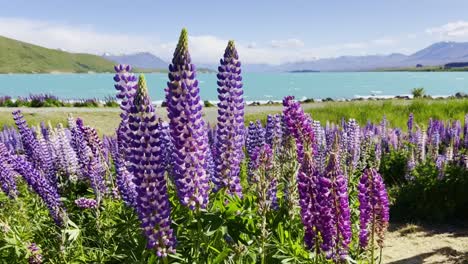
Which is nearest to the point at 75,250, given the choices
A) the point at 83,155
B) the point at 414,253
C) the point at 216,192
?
the point at 83,155

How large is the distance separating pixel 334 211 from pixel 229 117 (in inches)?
53.6

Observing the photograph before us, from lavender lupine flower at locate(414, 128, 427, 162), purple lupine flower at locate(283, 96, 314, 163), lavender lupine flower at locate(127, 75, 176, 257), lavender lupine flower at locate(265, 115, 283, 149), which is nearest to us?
lavender lupine flower at locate(127, 75, 176, 257)

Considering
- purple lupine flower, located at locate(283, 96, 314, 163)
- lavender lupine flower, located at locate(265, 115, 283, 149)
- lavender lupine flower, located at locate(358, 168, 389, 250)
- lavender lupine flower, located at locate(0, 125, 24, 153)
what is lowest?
lavender lupine flower, located at locate(0, 125, 24, 153)

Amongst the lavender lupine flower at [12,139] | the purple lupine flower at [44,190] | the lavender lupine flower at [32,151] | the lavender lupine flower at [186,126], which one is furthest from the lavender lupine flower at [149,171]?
the lavender lupine flower at [12,139]

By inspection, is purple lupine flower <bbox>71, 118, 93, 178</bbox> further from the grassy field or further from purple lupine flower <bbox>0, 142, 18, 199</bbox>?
the grassy field

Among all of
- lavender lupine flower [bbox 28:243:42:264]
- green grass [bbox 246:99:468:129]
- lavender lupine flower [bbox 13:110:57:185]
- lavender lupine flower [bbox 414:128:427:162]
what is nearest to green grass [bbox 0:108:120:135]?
green grass [bbox 246:99:468:129]

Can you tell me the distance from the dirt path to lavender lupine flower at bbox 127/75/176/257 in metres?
5.35

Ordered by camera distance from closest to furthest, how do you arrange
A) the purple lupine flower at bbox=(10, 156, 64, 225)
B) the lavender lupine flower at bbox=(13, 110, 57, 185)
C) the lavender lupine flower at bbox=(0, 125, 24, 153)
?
the purple lupine flower at bbox=(10, 156, 64, 225) → the lavender lupine flower at bbox=(13, 110, 57, 185) → the lavender lupine flower at bbox=(0, 125, 24, 153)

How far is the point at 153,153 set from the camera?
311 cm

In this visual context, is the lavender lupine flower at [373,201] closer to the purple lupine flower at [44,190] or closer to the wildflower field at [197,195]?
the wildflower field at [197,195]

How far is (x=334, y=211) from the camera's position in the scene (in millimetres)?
3195

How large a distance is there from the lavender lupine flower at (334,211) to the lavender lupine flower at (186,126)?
3.20ft

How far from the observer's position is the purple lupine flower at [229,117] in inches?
156

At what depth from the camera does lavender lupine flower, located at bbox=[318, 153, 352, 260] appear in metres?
3.09
